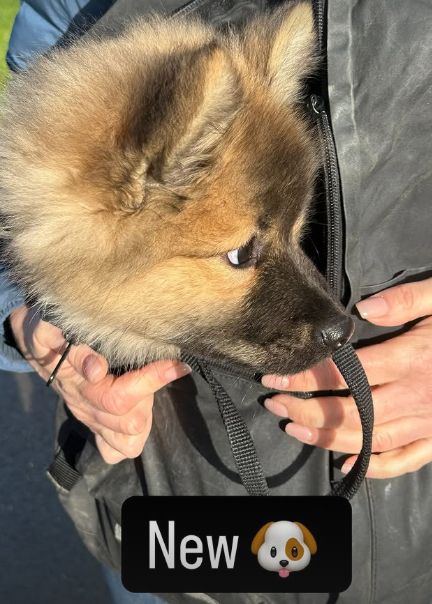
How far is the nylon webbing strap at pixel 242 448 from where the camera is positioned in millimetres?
1728

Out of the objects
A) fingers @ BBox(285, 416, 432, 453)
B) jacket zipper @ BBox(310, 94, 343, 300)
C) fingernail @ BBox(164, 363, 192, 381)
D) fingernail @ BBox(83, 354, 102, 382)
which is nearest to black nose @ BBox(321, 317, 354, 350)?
jacket zipper @ BBox(310, 94, 343, 300)

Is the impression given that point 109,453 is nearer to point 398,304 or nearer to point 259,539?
point 259,539

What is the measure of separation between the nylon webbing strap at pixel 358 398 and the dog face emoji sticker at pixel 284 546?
206mm

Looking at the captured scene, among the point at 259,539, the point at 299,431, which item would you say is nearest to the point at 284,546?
the point at 259,539

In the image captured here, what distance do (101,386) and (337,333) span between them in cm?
62

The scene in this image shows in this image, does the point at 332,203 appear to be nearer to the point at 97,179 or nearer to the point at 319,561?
the point at 97,179

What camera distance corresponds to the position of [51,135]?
1677mm

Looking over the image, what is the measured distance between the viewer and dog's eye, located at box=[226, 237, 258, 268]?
5.72ft

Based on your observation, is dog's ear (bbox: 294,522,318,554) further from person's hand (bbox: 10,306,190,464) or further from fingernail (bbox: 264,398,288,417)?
person's hand (bbox: 10,306,190,464)

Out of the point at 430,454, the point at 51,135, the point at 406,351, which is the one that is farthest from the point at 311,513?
the point at 51,135

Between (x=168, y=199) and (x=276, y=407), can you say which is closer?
(x=168, y=199)

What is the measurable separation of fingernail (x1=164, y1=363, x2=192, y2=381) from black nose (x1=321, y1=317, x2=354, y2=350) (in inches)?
14.1

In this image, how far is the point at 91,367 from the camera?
6.35 feet

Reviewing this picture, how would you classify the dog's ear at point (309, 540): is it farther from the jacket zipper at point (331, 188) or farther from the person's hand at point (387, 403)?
the jacket zipper at point (331, 188)
